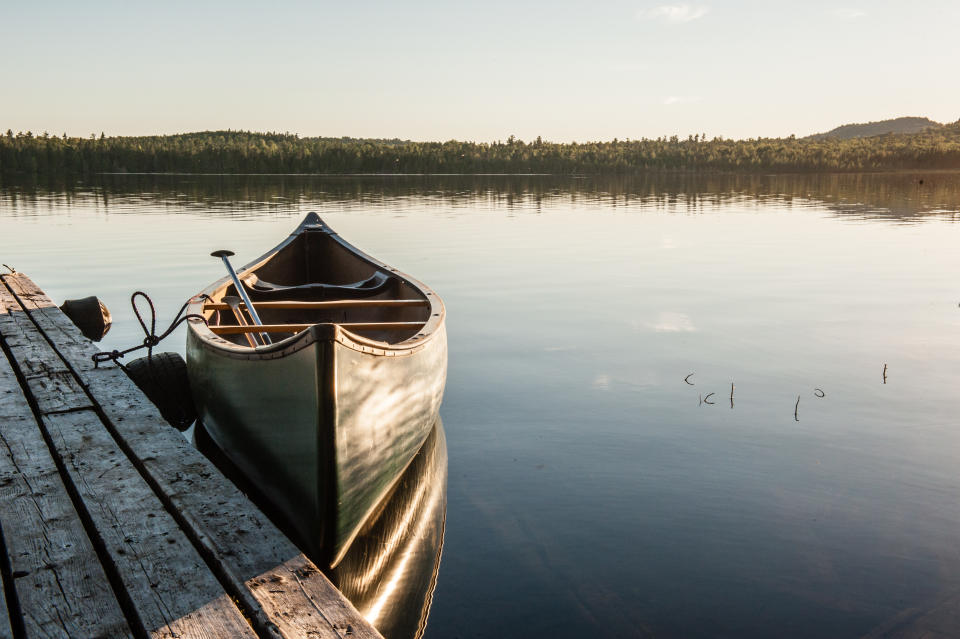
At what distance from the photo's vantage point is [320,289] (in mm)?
9375

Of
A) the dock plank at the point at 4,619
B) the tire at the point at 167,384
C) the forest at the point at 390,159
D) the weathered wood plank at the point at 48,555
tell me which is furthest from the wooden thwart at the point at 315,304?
the forest at the point at 390,159

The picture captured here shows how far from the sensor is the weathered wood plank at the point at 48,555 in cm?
303

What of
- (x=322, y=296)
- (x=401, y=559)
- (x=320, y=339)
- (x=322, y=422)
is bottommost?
(x=401, y=559)

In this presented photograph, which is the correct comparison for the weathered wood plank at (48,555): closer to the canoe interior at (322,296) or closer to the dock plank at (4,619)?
the dock plank at (4,619)

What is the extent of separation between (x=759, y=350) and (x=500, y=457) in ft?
16.1

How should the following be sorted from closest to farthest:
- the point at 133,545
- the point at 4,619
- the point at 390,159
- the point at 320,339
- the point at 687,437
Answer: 1. the point at 4,619
2. the point at 133,545
3. the point at 320,339
4. the point at 687,437
5. the point at 390,159

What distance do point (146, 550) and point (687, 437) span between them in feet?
16.1

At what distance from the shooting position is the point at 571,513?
5512 millimetres

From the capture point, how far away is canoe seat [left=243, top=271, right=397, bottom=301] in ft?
29.4

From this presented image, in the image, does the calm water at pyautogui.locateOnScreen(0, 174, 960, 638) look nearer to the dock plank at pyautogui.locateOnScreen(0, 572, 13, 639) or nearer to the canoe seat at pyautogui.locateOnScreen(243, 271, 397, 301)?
the canoe seat at pyautogui.locateOnScreen(243, 271, 397, 301)

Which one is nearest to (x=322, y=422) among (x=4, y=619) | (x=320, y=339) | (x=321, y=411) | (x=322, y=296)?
(x=321, y=411)

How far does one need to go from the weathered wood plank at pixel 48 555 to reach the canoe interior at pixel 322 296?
1980 mm

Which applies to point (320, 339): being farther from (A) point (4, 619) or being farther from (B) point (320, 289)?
(B) point (320, 289)

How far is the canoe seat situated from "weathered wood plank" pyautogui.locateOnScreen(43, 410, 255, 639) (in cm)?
417
